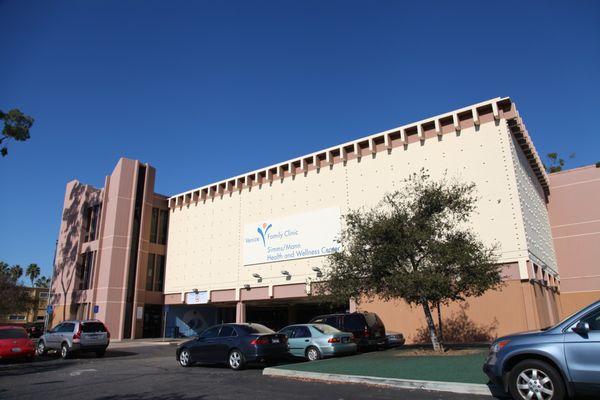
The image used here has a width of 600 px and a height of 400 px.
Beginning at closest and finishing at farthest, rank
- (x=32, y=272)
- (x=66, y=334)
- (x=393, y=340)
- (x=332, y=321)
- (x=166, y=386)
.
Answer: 1. (x=166, y=386)
2. (x=332, y=321)
3. (x=66, y=334)
4. (x=393, y=340)
5. (x=32, y=272)

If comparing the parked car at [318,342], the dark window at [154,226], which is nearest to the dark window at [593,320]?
the parked car at [318,342]

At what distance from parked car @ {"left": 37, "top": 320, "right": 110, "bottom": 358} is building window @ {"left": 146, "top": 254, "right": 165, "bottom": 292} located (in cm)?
1797

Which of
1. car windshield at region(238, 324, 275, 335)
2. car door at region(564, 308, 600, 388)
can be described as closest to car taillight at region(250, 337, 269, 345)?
car windshield at region(238, 324, 275, 335)

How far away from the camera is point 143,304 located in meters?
37.6

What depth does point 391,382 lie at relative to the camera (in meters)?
9.93

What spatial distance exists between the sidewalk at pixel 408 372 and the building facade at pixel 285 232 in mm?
5848

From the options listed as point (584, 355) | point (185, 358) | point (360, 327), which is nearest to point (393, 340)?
point (360, 327)

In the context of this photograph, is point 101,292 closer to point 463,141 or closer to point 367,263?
point 367,263

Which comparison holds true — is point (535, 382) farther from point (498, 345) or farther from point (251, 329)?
point (251, 329)

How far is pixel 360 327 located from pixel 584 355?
1223cm

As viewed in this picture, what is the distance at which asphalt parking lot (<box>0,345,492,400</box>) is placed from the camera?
362 inches

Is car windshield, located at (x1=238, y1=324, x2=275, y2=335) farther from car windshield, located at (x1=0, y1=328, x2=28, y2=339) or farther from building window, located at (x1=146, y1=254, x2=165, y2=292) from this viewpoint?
building window, located at (x1=146, y1=254, x2=165, y2=292)

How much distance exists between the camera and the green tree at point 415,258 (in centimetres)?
1552

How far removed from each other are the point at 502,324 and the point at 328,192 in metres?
13.4
